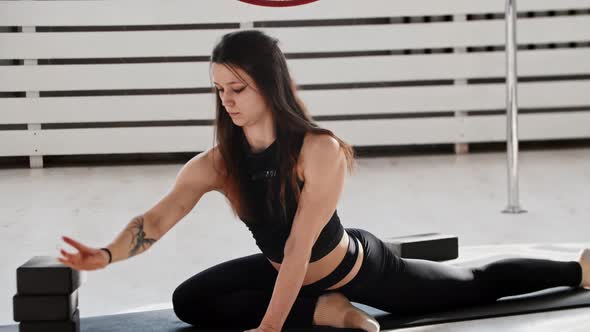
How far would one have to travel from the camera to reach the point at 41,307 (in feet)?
8.03

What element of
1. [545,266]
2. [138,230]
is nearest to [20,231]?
[138,230]

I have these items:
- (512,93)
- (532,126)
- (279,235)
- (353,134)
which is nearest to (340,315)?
(279,235)

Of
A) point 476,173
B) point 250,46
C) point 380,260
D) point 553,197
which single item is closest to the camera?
point 250,46

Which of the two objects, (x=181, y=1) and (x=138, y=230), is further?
(x=181, y=1)

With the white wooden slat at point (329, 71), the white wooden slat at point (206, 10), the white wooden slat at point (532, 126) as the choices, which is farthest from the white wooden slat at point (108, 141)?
the white wooden slat at point (532, 126)

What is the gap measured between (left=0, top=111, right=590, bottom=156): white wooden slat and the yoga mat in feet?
12.8

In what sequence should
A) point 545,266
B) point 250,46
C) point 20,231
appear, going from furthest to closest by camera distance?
point 20,231
point 545,266
point 250,46

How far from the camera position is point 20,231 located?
4363 millimetres

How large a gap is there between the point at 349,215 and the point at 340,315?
82.5 inches

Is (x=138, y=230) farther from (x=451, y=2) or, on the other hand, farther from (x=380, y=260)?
(x=451, y=2)

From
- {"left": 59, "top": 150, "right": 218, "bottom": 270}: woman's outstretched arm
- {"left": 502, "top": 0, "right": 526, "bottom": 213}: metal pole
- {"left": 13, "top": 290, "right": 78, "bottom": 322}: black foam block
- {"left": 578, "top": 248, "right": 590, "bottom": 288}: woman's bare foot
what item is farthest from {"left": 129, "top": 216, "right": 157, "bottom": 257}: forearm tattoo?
{"left": 502, "top": 0, "right": 526, "bottom": 213}: metal pole

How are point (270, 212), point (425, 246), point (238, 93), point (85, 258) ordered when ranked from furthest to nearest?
point (425, 246) → point (270, 212) → point (238, 93) → point (85, 258)

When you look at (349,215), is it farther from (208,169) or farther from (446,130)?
(446,130)

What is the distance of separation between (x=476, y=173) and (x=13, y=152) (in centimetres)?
312
